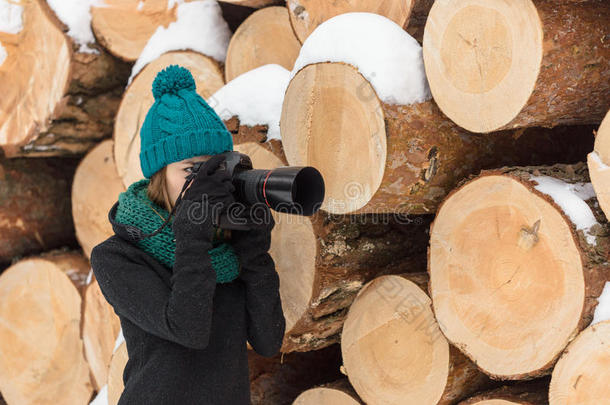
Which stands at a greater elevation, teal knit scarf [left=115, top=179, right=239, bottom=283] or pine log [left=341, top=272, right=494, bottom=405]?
teal knit scarf [left=115, top=179, right=239, bottom=283]

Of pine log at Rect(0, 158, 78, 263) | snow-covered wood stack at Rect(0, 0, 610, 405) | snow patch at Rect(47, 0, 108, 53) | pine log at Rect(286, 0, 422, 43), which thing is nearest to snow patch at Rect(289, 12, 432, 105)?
snow-covered wood stack at Rect(0, 0, 610, 405)

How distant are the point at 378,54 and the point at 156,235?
0.53 metres

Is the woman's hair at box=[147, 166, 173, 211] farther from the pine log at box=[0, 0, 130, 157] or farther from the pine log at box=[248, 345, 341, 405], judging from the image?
the pine log at box=[0, 0, 130, 157]

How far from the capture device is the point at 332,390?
4.52ft

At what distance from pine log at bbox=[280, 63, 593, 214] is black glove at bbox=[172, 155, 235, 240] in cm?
26

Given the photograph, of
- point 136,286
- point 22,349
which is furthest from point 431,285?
point 22,349

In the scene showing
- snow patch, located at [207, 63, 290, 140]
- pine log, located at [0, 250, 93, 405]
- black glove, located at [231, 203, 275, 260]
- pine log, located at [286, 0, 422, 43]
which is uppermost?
pine log, located at [286, 0, 422, 43]

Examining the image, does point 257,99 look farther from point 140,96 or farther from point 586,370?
point 586,370

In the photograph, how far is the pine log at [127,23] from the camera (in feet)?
6.42

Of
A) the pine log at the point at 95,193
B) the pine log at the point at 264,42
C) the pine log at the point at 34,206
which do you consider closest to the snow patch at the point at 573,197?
the pine log at the point at 264,42

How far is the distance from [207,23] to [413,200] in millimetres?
1083

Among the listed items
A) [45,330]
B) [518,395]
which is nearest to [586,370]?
[518,395]

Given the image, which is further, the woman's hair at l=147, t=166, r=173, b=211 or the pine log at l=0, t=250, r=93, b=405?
the pine log at l=0, t=250, r=93, b=405

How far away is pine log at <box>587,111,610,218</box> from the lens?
2.85ft
